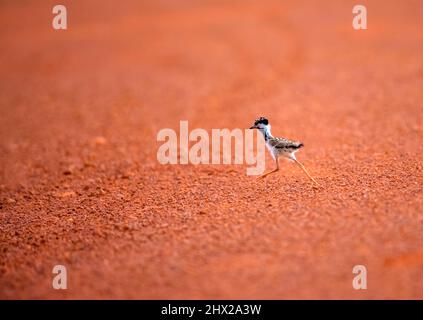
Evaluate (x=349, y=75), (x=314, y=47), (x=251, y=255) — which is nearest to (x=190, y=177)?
(x=251, y=255)

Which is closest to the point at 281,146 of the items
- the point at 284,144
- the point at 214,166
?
the point at 284,144

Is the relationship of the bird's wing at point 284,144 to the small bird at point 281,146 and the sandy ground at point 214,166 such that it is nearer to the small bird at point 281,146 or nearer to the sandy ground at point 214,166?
the small bird at point 281,146

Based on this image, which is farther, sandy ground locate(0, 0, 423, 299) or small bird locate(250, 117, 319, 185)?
small bird locate(250, 117, 319, 185)

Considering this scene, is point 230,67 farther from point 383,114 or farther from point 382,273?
point 382,273

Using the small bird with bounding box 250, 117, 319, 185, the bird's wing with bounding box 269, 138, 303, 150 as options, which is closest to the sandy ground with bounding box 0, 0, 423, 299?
the small bird with bounding box 250, 117, 319, 185

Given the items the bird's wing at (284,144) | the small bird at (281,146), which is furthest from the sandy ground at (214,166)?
the bird's wing at (284,144)

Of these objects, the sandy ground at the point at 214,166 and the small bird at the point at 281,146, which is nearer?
the sandy ground at the point at 214,166

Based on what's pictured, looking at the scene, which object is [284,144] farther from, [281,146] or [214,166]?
[214,166]

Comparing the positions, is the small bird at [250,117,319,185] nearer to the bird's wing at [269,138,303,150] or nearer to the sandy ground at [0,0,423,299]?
the bird's wing at [269,138,303,150]
